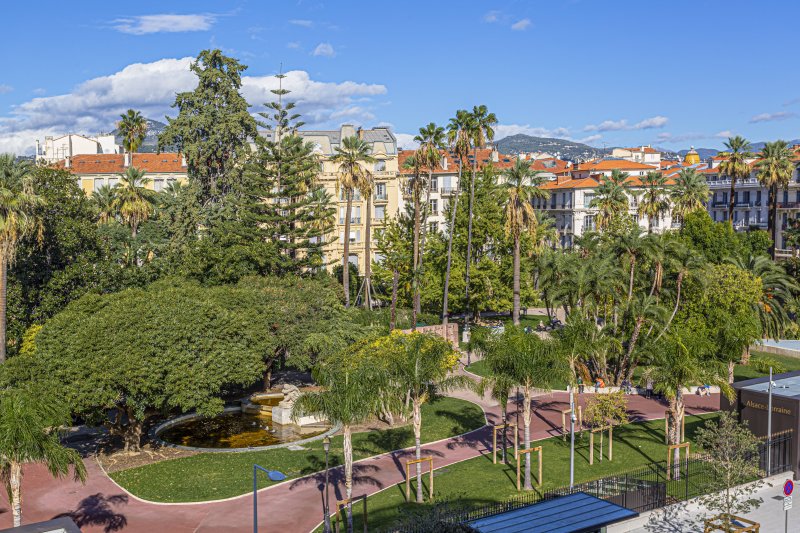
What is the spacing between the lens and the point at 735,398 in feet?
107

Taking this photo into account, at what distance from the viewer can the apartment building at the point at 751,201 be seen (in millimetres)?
92250

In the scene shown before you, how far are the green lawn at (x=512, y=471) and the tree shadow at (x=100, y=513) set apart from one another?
29.8 feet

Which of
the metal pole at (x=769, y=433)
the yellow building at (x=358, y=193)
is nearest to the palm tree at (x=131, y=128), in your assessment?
the yellow building at (x=358, y=193)

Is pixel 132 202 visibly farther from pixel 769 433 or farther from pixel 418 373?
pixel 769 433

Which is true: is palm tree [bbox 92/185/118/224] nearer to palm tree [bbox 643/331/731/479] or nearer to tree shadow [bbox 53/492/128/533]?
tree shadow [bbox 53/492/128/533]

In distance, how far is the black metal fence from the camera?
2573cm

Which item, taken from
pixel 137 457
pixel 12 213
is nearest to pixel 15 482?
pixel 137 457

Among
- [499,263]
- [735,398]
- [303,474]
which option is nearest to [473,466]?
[303,474]

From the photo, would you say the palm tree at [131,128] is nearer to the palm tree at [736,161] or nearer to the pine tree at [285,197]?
the pine tree at [285,197]

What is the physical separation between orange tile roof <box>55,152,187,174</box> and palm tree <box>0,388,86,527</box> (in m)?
78.6

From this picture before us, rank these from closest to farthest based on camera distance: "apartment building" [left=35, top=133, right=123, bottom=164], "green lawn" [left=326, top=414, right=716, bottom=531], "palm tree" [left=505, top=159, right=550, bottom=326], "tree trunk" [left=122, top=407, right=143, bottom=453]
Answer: "green lawn" [left=326, top=414, right=716, bottom=531], "tree trunk" [left=122, top=407, right=143, bottom=453], "palm tree" [left=505, top=159, right=550, bottom=326], "apartment building" [left=35, top=133, right=123, bottom=164]

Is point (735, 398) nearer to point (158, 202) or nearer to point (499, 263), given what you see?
point (499, 263)

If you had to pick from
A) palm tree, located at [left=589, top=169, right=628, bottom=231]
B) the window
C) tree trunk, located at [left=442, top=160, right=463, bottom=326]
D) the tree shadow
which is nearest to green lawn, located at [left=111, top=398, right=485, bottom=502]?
the tree shadow

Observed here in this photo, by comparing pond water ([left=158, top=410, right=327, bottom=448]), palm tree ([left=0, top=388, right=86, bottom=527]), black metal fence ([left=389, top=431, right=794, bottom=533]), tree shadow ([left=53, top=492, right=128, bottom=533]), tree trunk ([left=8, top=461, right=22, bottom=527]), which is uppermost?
palm tree ([left=0, top=388, right=86, bottom=527])
